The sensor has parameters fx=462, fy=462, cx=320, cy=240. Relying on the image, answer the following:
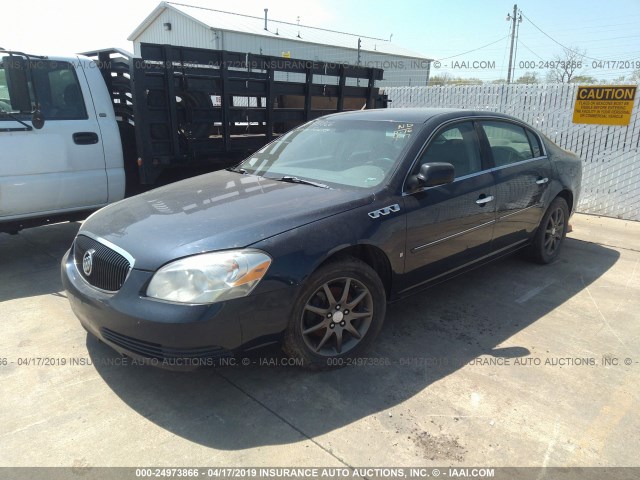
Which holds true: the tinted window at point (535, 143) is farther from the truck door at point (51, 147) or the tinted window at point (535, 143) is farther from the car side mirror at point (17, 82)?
the car side mirror at point (17, 82)

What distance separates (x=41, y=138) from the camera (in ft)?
14.8

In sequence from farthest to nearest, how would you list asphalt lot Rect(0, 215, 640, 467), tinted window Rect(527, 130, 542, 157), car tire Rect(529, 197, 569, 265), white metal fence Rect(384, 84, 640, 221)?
1. white metal fence Rect(384, 84, 640, 221)
2. car tire Rect(529, 197, 569, 265)
3. tinted window Rect(527, 130, 542, 157)
4. asphalt lot Rect(0, 215, 640, 467)

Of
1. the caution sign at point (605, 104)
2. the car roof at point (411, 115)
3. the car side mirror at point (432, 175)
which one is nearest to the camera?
the car side mirror at point (432, 175)

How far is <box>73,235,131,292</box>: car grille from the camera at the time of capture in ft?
8.59

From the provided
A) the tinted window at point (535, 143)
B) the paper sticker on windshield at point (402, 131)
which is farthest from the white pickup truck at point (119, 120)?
the tinted window at point (535, 143)

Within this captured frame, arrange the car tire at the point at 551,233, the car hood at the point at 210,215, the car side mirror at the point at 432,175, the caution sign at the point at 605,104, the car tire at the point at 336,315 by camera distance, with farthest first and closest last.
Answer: the caution sign at the point at 605,104 → the car tire at the point at 551,233 → the car side mirror at the point at 432,175 → the car tire at the point at 336,315 → the car hood at the point at 210,215

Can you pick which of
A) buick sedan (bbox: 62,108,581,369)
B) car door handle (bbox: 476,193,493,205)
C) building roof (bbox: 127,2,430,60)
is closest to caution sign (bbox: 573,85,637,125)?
buick sedan (bbox: 62,108,581,369)

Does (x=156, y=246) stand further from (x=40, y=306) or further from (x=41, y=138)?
(x=41, y=138)

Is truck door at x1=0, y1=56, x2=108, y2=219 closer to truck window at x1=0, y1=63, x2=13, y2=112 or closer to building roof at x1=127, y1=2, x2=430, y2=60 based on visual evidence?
truck window at x1=0, y1=63, x2=13, y2=112

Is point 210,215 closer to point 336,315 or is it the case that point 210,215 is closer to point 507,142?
point 336,315

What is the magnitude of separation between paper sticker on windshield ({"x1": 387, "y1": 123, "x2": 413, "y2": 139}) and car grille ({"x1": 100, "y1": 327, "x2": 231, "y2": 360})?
2099mm

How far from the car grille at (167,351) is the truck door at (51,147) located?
2844 mm

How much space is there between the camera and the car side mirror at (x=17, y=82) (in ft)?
13.6

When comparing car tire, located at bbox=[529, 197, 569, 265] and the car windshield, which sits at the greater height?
the car windshield
